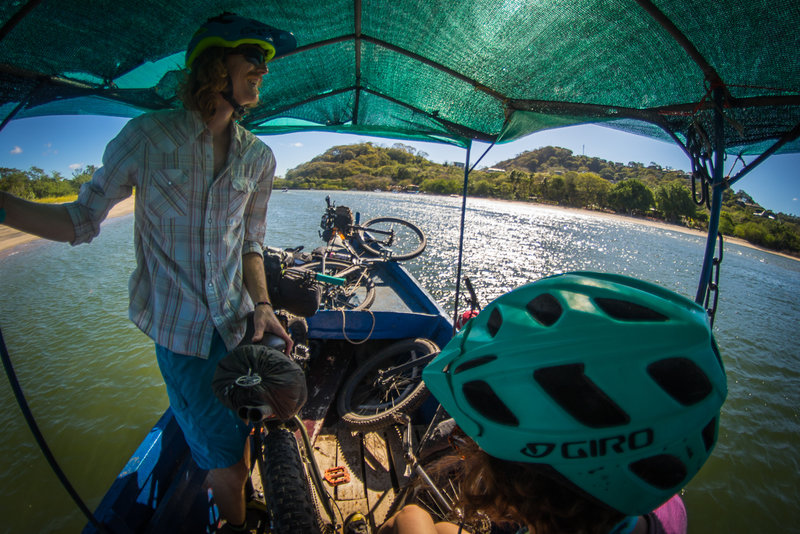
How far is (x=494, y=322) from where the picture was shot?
108 cm

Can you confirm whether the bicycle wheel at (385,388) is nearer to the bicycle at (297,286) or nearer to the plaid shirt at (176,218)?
the bicycle at (297,286)

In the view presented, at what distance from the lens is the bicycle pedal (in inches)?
103

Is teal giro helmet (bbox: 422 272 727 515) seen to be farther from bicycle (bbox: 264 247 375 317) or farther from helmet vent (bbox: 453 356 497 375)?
bicycle (bbox: 264 247 375 317)

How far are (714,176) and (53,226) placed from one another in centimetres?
325

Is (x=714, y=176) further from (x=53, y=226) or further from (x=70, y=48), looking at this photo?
(x=70, y=48)

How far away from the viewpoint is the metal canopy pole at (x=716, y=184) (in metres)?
1.77

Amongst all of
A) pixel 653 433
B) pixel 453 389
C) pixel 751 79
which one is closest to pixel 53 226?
pixel 453 389

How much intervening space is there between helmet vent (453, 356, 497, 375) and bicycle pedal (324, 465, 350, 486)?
220 centimetres

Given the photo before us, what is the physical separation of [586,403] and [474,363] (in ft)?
1.01

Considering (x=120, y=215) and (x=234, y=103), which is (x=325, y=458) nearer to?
(x=234, y=103)

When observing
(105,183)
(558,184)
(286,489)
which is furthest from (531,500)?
(558,184)

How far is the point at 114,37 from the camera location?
1.72 metres

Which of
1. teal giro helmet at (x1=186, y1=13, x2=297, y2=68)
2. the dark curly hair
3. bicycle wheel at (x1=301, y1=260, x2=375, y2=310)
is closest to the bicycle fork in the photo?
the dark curly hair

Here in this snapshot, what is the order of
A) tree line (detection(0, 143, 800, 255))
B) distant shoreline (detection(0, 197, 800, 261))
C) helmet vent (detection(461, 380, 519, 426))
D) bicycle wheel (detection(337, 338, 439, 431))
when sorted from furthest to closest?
1. tree line (detection(0, 143, 800, 255))
2. distant shoreline (detection(0, 197, 800, 261))
3. bicycle wheel (detection(337, 338, 439, 431))
4. helmet vent (detection(461, 380, 519, 426))
